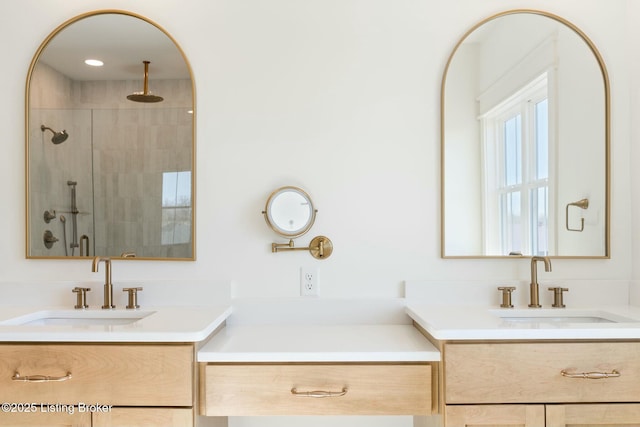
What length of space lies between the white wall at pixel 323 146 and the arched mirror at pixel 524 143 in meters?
0.06

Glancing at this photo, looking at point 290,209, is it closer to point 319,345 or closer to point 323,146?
point 323,146

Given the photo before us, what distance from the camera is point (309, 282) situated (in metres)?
1.98

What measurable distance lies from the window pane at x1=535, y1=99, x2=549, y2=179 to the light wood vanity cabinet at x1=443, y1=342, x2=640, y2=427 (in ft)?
2.41

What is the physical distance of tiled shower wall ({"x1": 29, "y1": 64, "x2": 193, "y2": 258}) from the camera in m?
1.97

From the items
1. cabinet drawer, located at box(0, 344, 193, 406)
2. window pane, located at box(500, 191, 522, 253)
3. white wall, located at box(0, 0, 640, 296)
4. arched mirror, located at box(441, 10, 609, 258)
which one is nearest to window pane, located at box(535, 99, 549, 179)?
arched mirror, located at box(441, 10, 609, 258)

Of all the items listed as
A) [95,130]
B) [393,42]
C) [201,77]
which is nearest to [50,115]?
[95,130]

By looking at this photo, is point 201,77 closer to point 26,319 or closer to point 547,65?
point 26,319

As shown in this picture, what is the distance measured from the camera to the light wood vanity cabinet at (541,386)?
145cm

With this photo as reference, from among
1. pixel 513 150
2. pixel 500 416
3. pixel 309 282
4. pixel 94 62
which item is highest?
pixel 94 62

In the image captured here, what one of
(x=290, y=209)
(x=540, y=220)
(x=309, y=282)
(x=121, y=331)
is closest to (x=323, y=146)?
(x=290, y=209)

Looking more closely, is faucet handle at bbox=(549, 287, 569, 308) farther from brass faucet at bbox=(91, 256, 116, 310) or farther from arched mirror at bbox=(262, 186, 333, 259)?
brass faucet at bbox=(91, 256, 116, 310)

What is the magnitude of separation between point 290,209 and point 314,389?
2.27ft

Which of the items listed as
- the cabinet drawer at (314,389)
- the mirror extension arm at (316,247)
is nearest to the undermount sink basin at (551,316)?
the cabinet drawer at (314,389)

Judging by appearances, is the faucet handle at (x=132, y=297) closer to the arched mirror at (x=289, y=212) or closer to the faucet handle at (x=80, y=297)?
the faucet handle at (x=80, y=297)
